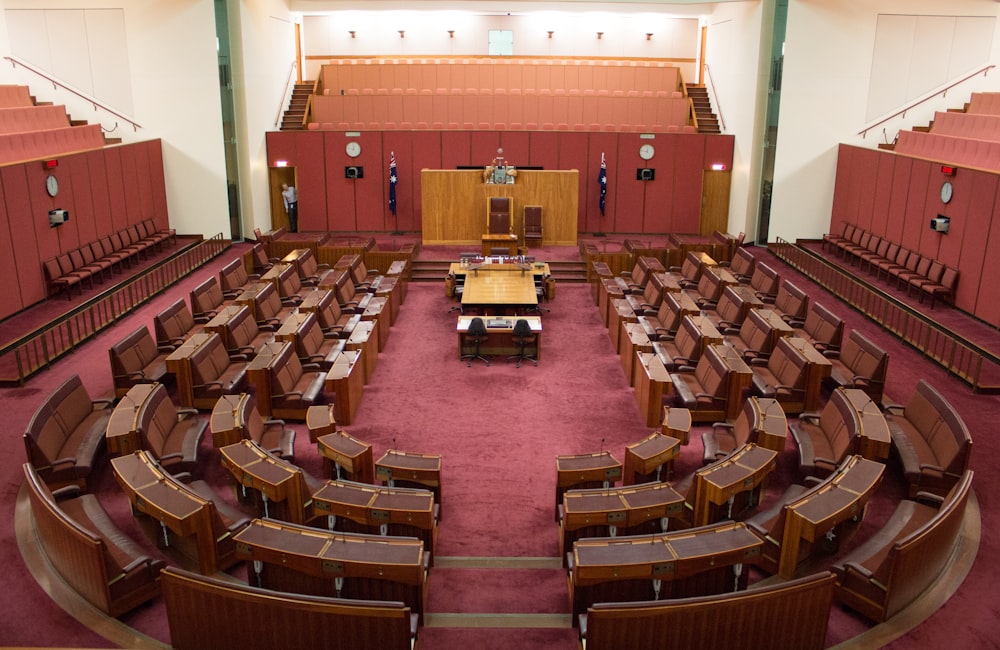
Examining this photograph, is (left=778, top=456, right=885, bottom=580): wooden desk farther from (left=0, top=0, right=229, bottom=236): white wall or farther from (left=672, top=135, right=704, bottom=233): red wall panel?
(left=0, top=0, right=229, bottom=236): white wall

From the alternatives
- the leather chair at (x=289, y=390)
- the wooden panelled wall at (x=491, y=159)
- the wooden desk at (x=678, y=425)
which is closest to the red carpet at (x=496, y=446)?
the leather chair at (x=289, y=390)

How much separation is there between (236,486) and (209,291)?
6.91 meters

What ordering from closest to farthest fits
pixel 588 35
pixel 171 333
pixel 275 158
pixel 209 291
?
1. pixel 171 333
2. pixel 209 291
3. pixel 275 158
4. pixel 588 35

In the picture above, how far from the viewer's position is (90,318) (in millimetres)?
14016

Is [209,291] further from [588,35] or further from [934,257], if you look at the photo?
[588,35]

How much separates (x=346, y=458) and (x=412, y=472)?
77cm

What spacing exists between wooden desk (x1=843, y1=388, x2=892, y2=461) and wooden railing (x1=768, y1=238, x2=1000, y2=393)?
3.11 meters

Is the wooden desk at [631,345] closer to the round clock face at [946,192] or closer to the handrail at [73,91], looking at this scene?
the round clock face at [946,192]

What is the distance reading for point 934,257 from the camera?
53.0 feet

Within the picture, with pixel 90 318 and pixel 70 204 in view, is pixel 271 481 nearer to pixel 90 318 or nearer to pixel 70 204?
pixel 90 318

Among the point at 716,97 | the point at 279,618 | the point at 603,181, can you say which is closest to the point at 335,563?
the point at 279,618

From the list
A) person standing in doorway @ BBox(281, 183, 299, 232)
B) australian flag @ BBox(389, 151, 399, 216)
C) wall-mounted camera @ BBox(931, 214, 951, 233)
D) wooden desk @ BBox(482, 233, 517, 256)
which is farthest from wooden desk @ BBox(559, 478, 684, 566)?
person standing in doorway @ BBox(281, 183, 299, 232)

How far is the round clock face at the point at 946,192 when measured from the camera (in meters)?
15.6

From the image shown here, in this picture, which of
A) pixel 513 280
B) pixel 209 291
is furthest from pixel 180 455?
pixel 513 280
